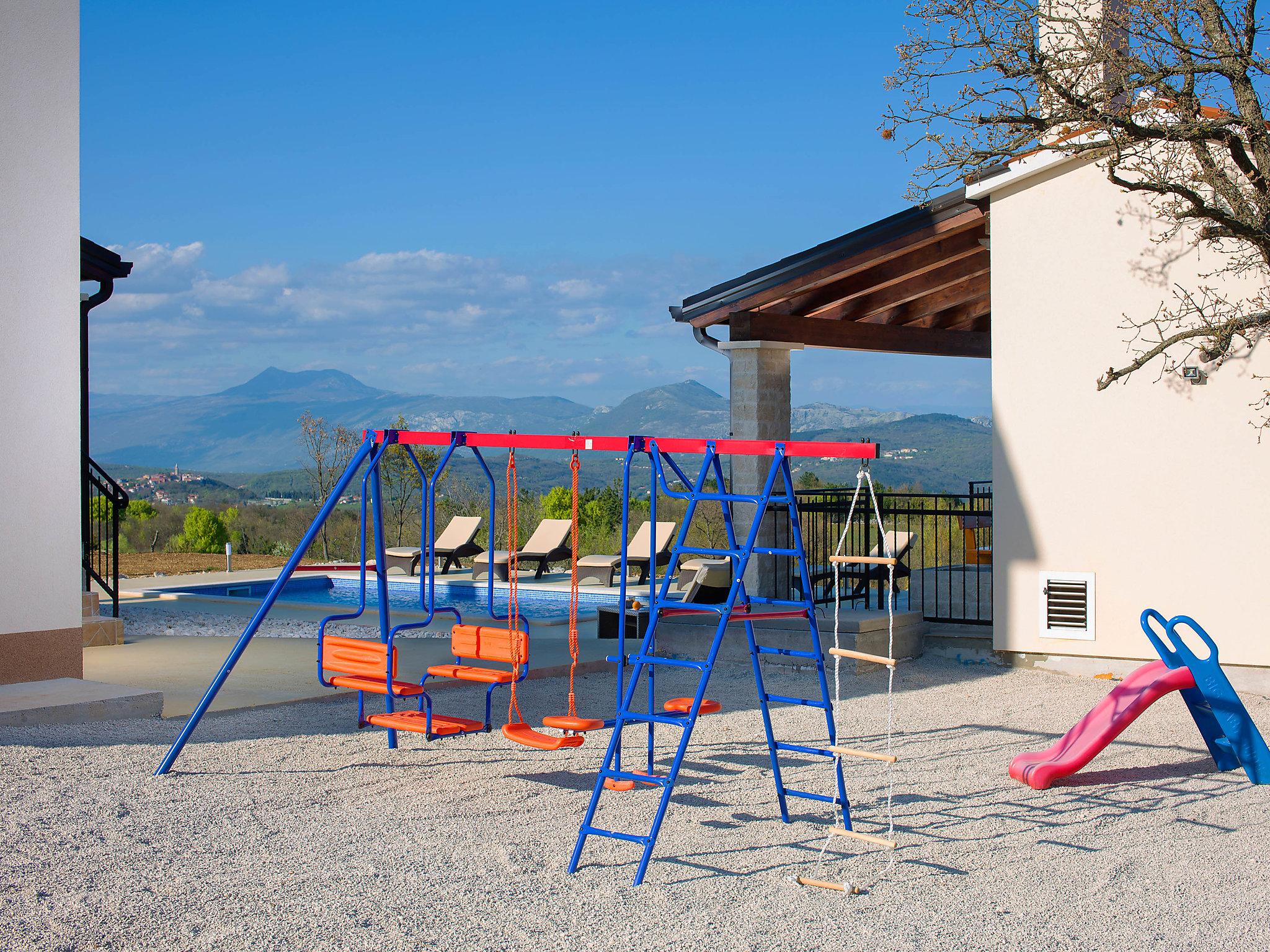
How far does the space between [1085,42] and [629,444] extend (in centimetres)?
480

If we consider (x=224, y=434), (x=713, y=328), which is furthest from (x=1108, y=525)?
(x=224, y=434)

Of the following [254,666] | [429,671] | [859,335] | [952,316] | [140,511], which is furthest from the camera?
[140,511]

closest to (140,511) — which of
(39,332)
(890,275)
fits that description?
(39,332)

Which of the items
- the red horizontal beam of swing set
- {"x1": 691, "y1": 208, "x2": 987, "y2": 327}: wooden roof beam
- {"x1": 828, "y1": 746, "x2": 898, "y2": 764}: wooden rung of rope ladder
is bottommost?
{"x1": 828, "y1": 746, "x2": 898, "y2": 764}: wooden rung of rope ladder

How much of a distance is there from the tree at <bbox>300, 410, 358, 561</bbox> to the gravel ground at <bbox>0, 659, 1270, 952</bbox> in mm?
16741

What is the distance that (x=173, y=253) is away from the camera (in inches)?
6255

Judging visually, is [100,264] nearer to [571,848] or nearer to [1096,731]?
[571,848]

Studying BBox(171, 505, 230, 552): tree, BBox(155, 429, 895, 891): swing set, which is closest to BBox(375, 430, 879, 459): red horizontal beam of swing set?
BBox(155, 429, 895, 891): swing set

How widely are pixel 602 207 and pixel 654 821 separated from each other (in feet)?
297

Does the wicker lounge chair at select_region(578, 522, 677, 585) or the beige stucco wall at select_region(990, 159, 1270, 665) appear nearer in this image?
the beige stucco wall at select_region(990, 159, 1270, 665)

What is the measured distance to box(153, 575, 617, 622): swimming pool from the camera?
1393 cm

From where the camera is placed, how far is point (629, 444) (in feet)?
17.7

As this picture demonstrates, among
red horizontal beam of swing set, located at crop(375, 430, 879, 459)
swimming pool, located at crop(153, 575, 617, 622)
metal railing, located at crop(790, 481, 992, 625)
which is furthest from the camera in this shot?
swimming pool, located at crop(153, 575, 617, 622)

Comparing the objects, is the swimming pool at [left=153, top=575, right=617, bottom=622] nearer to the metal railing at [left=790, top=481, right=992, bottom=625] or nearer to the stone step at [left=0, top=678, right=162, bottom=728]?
the metal railing at [left=790, top=481, right=992, bottom=625]
